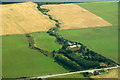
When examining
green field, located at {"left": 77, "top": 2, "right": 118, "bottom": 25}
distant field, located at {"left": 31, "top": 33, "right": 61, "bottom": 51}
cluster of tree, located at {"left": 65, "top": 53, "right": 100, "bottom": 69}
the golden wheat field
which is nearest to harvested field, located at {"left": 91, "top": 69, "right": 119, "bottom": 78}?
cluster of tree, located at {"left": 65, "top": 53, "right": 100, "bottom": 69}

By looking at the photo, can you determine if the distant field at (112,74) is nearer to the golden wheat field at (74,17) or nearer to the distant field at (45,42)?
the distant field at (45,42)

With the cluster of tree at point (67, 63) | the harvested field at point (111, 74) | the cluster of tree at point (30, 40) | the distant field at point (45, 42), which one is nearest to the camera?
the harvested field at point (111, 74)

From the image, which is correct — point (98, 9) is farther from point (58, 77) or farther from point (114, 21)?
point (58, 77)

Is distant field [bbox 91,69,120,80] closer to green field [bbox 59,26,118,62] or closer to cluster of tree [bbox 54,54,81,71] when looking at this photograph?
green field [bbox 59,26,118,62]

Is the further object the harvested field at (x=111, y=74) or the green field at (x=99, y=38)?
the green field at (x=99, y=38)

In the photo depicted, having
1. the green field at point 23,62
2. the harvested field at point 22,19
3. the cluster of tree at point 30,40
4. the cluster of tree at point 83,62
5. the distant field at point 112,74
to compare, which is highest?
the harvested field at point 22,19

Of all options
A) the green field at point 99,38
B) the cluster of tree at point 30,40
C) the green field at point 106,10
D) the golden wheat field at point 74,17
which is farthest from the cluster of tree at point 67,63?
the green field at point 106,10

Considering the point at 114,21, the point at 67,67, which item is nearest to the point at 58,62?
the point at 67,67
